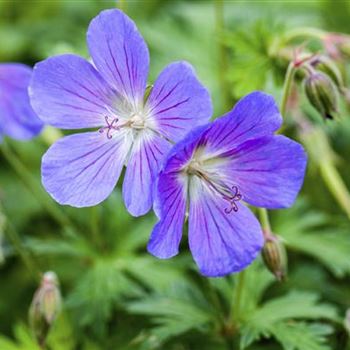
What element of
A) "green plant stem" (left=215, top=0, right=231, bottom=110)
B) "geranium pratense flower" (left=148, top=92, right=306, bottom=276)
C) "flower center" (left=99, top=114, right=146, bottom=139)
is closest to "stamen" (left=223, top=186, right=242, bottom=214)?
"geranium pratense flower" (left=148, top=92, right=306, bottom=276)

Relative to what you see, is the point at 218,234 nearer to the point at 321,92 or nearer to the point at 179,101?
the point at 179,101

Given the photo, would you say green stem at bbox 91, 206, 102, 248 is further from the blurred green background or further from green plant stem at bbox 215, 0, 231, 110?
green plant stem at bbox 215, 0, 231, 110

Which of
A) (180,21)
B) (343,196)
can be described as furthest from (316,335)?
(180,21)

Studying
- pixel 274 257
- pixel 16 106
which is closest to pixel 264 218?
pixel 274 257

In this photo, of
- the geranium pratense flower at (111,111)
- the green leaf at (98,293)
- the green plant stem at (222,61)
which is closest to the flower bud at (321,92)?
the geranium pratense flower at (111,111)

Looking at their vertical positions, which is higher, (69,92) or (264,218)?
(69,92)
